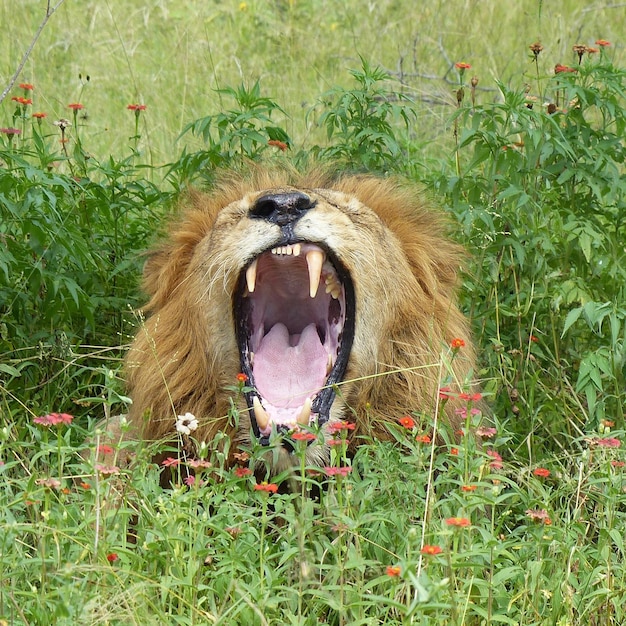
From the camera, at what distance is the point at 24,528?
3025 millimetres

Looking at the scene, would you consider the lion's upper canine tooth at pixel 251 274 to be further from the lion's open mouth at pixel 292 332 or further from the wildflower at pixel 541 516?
the wildflower at pixel 541 516

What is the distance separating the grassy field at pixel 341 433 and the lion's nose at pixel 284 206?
79 cm

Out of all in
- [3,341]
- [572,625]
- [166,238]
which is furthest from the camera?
[3,341]

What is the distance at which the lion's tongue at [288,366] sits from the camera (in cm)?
428

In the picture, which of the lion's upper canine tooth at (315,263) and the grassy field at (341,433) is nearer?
the grassy field at (341,433)

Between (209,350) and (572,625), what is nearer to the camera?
(572,625)

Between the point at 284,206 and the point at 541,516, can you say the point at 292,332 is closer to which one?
the point at 284,206

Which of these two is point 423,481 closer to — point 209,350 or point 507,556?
point 507,556

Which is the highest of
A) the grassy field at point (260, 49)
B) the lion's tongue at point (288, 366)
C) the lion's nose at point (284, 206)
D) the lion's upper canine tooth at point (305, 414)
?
the lion's nose at point (284, 206)

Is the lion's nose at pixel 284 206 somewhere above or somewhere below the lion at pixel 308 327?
above

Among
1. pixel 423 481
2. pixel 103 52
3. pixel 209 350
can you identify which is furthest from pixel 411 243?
pixel 103 52

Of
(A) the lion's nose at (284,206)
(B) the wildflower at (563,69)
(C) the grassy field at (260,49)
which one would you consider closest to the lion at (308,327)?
(A) the lion's nose at (284,206)

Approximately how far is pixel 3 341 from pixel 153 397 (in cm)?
114

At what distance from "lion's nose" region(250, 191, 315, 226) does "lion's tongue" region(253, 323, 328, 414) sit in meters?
0.57
